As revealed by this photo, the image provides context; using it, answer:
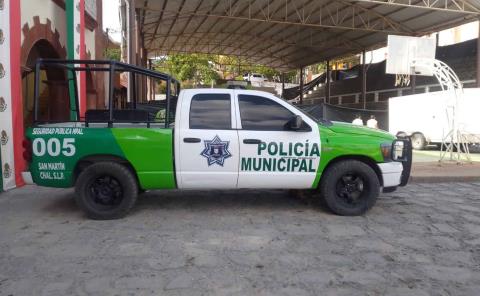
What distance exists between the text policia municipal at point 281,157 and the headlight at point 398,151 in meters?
1.13

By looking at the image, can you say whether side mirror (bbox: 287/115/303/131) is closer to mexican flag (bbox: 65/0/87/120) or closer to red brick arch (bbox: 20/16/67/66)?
red brick arch (bbox: 20/16/67/66)

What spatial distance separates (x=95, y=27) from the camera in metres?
13.1

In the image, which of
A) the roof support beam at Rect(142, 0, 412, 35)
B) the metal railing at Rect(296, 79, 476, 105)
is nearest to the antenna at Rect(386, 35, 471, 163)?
the roof support beam at Rect(142, 0, 412, 35)

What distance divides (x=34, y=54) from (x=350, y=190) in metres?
8.41

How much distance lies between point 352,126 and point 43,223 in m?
4.46

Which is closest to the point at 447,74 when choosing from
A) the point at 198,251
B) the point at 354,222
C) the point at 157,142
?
the point at 354,222

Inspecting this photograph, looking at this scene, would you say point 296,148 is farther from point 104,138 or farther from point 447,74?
point 447,74

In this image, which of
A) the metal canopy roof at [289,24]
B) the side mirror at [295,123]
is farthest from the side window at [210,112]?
the metal canopy roof at [289,24]

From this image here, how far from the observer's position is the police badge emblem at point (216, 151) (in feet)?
20.2

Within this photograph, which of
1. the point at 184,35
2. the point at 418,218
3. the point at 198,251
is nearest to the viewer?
the point at 198,251

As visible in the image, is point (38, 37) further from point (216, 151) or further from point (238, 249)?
point (238, 249)

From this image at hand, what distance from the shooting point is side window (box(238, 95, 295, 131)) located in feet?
20.7

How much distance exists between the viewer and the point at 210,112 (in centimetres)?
629

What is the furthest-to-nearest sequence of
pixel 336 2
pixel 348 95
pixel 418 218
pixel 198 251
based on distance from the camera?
pixel 348 95 → pixel 336 2 → pixel 418 218 → pixel 198 251
